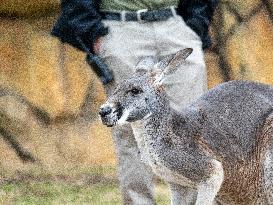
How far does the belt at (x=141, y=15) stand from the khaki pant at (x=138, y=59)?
27mm

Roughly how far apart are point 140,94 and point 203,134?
15.9 inches

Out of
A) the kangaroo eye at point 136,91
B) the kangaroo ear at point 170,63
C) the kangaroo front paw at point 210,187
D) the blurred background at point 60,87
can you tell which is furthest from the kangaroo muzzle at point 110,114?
the blurred background at point 60,87

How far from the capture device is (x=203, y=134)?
4949 millimetres

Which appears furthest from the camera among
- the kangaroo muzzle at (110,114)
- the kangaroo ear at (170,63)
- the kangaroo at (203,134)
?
the kangaroo ear at (170,63)

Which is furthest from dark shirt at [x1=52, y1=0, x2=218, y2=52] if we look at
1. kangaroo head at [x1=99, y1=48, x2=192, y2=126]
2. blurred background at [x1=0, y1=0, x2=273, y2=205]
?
blurred background at [x1=0, y1=0, x2=273, y2=205]

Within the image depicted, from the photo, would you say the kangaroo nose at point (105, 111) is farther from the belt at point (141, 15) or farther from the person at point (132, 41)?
the belt at point (141, 15)

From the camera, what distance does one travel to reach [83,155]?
8.30m

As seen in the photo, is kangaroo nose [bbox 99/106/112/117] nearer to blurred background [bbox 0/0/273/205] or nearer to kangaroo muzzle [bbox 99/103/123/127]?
kangaroo muzzle [bbox 99/103/123/127]

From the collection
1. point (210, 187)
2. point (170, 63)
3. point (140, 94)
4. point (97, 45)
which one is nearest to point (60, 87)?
point (97, 45)

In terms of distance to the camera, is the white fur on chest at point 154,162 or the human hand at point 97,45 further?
the human hand at point 97,45

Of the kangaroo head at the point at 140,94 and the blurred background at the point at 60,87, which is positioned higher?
the kangaroo head at the point at 140,94

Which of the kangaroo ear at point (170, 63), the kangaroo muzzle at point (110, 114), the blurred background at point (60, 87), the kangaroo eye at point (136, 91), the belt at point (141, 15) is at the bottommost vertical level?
the blurred background at point (60, 87)

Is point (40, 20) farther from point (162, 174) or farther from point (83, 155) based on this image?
point (162, 174)

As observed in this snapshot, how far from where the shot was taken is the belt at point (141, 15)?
552 cm
